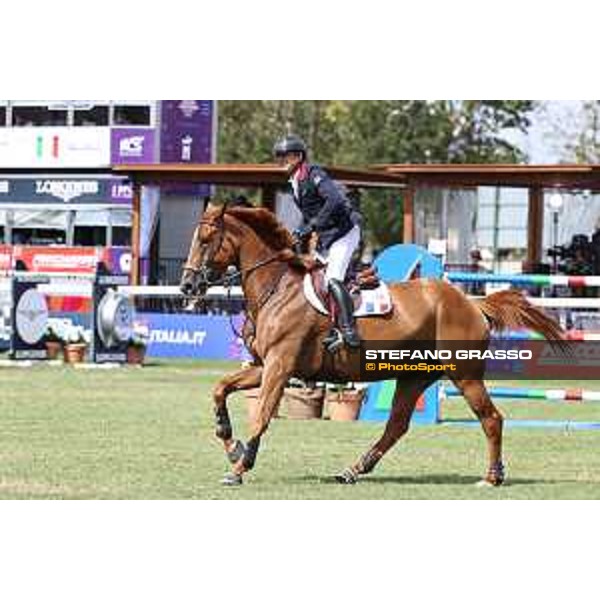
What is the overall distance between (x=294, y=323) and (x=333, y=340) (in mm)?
356

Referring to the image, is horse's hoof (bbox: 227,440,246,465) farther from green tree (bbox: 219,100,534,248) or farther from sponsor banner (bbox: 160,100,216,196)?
green tree (bbox: 219,100,534,248)

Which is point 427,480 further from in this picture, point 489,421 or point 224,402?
point 224,402

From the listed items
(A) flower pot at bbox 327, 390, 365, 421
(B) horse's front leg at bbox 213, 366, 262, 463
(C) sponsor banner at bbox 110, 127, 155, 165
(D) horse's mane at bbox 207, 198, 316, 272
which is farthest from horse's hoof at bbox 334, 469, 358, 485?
(C) sponsor banner at bbox 110, 127, 155, 165

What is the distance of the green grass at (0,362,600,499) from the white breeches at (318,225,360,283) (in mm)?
1563

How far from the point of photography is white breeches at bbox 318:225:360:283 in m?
13.3

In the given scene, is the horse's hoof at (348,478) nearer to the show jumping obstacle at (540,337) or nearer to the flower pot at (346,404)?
the show jumping obstacle at (540,337)

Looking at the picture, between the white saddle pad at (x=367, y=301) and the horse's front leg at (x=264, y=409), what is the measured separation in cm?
60

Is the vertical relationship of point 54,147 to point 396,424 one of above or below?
above

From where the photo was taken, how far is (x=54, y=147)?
4309 cm

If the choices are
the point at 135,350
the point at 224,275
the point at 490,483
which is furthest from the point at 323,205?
the point at 135,350

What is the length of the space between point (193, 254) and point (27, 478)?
6.89 ft

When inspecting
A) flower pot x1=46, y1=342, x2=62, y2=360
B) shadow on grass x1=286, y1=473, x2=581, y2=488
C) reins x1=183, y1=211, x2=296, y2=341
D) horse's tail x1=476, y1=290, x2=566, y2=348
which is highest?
reins x1=183, y1=211, x2=296, y2=341

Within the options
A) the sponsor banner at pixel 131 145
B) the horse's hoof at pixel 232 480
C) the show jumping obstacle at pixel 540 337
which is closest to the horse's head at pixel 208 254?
the horse's hoof at pixel 232 480

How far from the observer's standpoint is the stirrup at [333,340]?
13.2 metres
